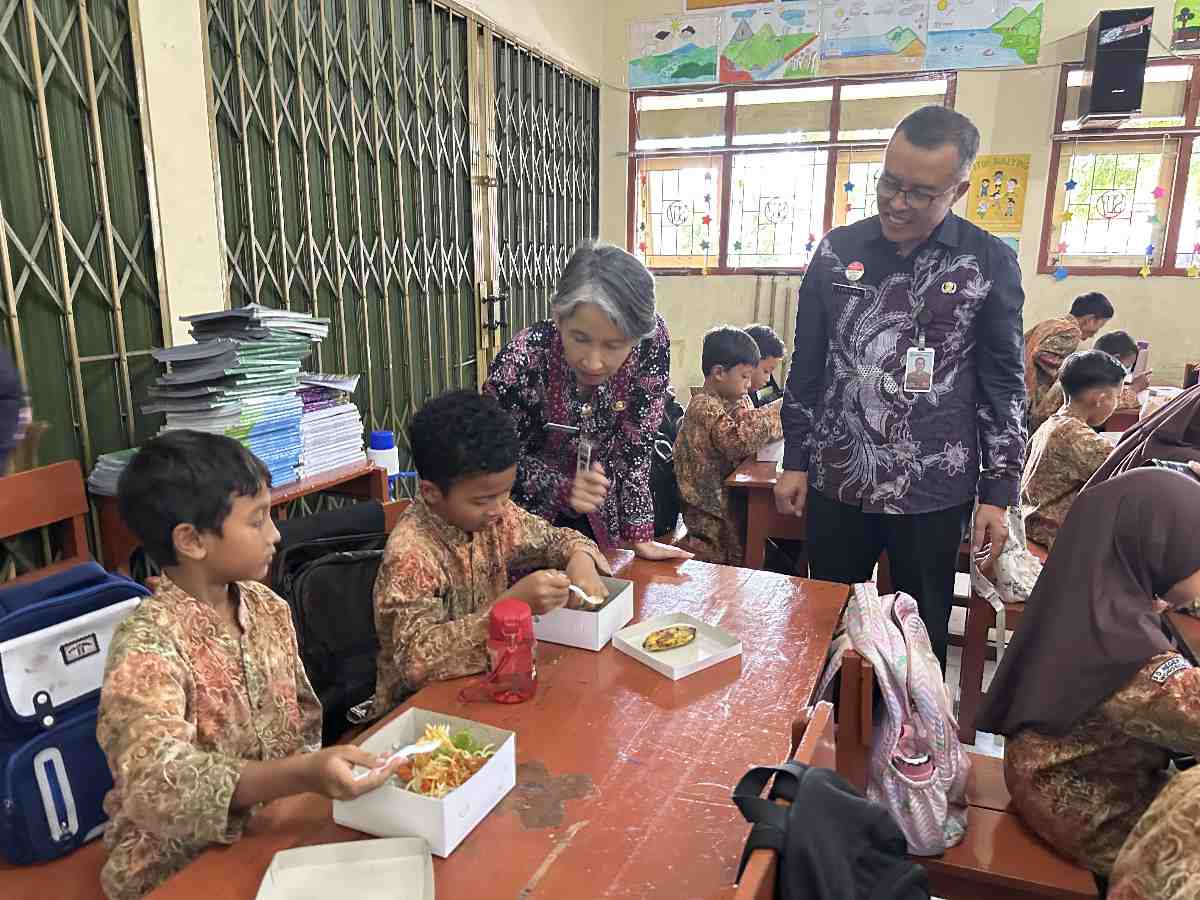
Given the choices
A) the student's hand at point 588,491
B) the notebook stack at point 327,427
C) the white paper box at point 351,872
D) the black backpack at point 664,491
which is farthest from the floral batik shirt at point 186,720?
the black backpack at point 664,491

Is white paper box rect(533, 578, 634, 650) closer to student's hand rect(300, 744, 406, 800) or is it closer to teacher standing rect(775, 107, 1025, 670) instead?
student's hand rect(300, 744, 406, 800)

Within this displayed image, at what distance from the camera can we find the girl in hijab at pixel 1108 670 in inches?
50.6

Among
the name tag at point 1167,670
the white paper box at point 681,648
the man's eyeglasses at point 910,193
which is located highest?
the man's eyeglasses at point 910,193

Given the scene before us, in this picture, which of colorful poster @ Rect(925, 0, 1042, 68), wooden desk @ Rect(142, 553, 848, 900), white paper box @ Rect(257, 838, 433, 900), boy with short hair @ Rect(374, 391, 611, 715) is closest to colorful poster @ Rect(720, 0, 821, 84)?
colorful poster @ Rect(925, 0, 1042, 68)

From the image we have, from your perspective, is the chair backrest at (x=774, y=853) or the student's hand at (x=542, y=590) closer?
the chair backrest at (x=774, y=853)

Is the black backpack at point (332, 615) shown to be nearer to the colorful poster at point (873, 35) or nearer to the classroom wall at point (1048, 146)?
the colorful poster at point (873, 35)

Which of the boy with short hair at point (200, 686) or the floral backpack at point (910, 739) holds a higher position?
the boy with short hair at point (200, 686)

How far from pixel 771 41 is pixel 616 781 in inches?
223

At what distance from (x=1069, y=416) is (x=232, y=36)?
3.32 meters

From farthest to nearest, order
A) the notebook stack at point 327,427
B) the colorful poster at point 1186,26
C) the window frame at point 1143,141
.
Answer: the window frame at point 1143,141 < the colorful poster at point 1186,26 < the notebook stack at point 327,427

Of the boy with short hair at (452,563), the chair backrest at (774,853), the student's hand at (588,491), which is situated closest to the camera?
the chair backrest at (774,853)

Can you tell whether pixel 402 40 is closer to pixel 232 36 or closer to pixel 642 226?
pixel 232 36

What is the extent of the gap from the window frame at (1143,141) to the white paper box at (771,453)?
11.1ft

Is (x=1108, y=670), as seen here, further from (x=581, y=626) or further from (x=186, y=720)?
(x=186, y=720)
